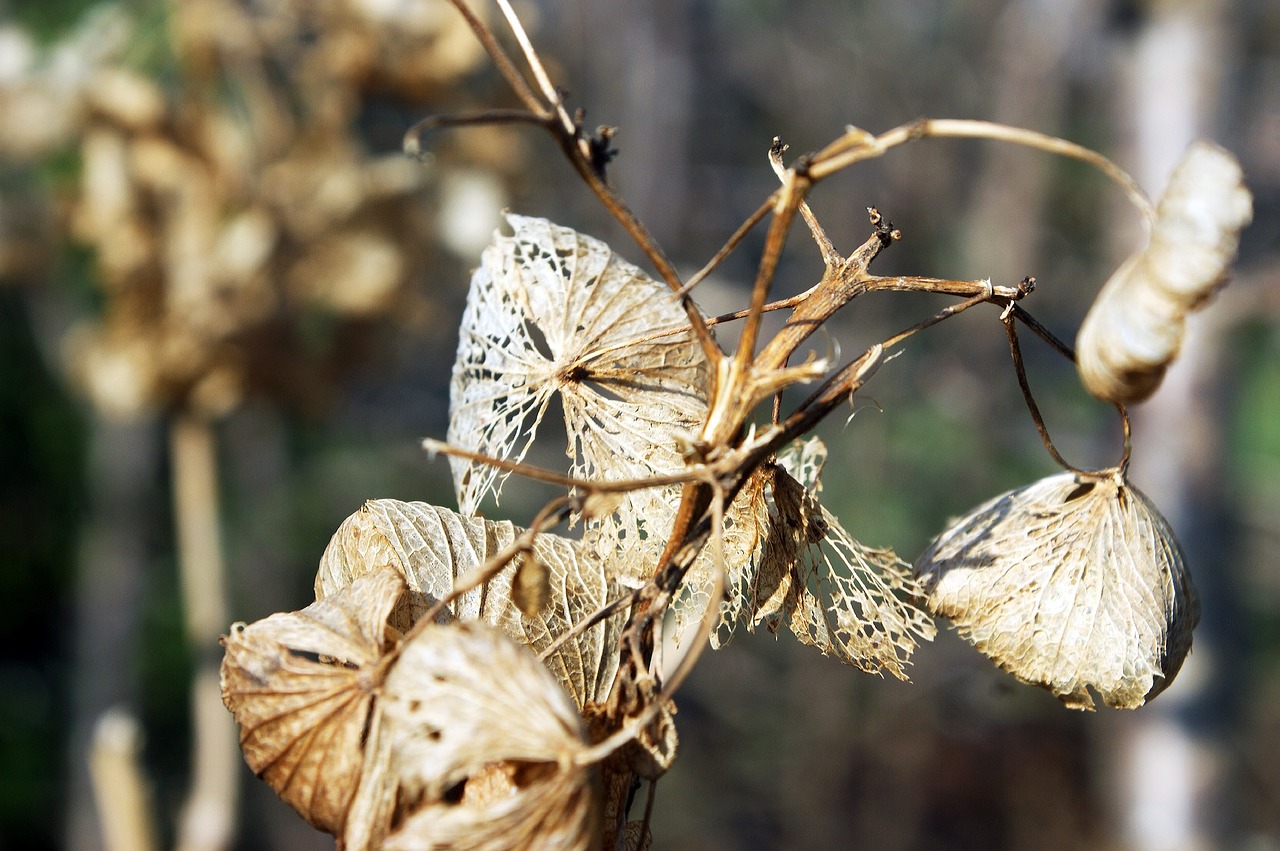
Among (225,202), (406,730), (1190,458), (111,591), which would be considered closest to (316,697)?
(406,730)

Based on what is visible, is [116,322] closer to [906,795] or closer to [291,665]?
[291,665]

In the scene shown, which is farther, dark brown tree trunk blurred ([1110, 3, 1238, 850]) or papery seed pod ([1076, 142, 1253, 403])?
dark brown tree trunk blurred ([1110, 3, 1238, 850])

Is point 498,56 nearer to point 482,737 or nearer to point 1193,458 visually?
point 482,737

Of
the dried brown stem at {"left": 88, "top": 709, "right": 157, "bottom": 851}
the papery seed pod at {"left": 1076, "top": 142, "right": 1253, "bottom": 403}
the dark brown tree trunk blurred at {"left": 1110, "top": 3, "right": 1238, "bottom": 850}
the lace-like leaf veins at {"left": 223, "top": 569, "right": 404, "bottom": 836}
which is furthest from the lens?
the dark brown tree trunk blurred at {"left": 1110, "top": 3, "right": 1238, "bottom": 850}

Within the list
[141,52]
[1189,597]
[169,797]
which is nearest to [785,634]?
[169,797]

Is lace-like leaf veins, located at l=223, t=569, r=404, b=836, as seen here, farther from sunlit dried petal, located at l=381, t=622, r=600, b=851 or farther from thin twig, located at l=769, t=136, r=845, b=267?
thin twig, located at l=769, t=136, r=845, b=267

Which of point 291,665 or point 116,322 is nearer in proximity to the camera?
point 291,665

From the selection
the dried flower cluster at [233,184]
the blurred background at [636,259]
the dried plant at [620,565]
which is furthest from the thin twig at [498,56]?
the dried flower cluster at [233,184]

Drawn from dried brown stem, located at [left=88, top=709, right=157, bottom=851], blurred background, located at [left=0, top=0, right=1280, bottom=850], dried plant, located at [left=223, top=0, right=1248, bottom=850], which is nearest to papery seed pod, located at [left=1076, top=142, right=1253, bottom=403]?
dried plant, located at [left=223, top=0, right=1248, bottom=850]
